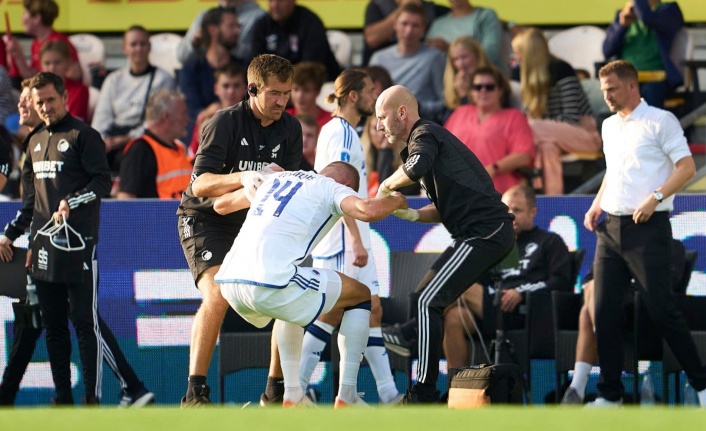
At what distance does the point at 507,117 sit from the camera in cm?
1085

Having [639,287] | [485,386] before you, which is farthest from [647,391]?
[485,386]

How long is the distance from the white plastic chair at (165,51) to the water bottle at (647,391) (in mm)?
6340

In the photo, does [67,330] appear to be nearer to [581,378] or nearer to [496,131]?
[581,378]

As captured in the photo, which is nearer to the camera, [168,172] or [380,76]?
[168,172]

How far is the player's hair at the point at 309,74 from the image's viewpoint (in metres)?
11.5

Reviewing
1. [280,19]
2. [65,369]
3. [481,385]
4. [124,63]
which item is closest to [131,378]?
[65,369]

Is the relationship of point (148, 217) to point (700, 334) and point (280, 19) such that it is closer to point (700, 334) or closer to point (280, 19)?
point (280, 19)

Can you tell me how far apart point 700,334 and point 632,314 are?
488 millimetres

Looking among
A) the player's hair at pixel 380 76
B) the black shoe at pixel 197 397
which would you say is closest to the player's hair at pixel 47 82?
the black shoe at pixel 197 397

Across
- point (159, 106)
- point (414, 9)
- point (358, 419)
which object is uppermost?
point (414, 9)

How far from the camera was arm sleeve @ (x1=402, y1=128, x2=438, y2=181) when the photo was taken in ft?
24.1

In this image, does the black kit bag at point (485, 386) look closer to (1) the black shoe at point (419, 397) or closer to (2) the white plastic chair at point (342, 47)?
(1) the black shoe at point (419, 397)

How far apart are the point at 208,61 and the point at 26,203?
3747 mm

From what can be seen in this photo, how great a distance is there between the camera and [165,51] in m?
13.7
